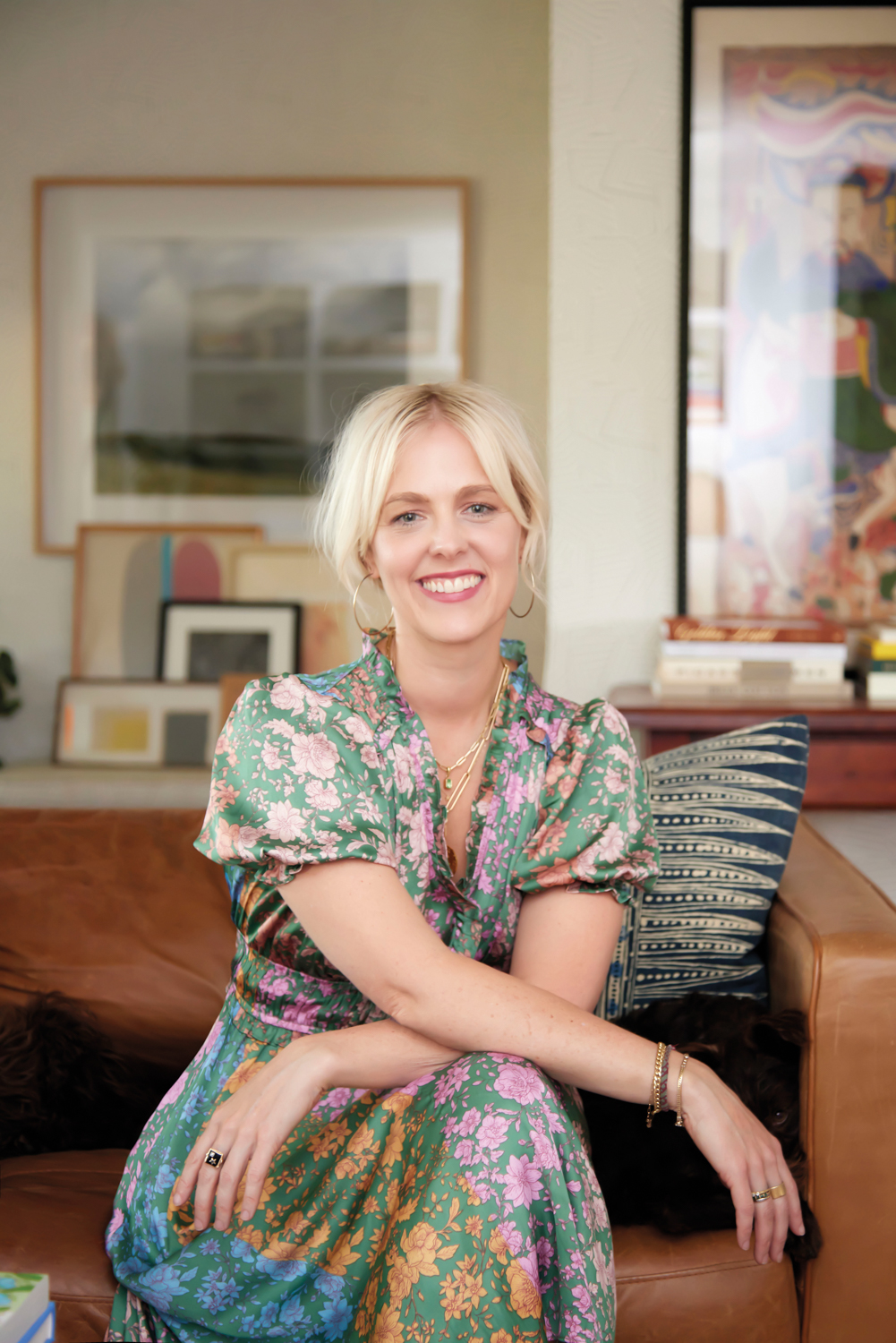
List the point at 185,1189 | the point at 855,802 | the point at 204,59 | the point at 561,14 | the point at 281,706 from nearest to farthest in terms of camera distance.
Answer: the point at 185,1189
the point at 281,706
the point at 855,802
the point at 561,14
the point at 204,59

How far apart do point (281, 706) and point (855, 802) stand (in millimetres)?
1242

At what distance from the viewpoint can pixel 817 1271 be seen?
46.3 inches

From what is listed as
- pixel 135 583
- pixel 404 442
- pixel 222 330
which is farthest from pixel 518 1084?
pixel 222 330

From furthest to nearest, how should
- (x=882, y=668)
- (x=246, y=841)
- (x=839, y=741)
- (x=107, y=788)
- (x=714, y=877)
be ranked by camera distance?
(x=107, y=788) → (x=882, y=668) → (x=839, y=741) → (x=714, y=877) → (x=246, y=841)

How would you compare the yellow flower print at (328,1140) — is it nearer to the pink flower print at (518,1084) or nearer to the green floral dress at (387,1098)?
the green floral dress at (387,1098)

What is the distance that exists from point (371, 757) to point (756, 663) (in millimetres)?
1198

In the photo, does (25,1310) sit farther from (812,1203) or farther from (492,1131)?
(812,1203)

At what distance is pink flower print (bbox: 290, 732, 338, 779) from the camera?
1201mm

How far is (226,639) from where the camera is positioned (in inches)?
130

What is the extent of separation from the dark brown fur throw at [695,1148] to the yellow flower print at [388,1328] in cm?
33

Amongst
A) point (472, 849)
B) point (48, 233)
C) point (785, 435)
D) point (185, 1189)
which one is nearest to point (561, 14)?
point (785, 435)

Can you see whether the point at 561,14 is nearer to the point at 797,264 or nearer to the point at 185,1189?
the point at 797,264

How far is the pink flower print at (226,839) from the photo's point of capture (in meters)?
1.20

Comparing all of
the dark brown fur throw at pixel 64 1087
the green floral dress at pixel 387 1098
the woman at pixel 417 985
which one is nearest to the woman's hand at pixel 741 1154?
the woman at pixel 417 985
